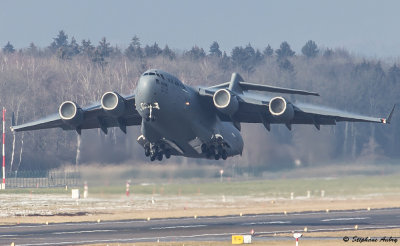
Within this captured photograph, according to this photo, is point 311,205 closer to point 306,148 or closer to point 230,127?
point 306,148

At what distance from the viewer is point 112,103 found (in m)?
41.9

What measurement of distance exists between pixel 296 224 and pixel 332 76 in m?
44.9

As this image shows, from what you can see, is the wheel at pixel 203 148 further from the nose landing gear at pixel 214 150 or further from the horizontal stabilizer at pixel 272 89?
the horizontal stabilizer at pixel 272 89

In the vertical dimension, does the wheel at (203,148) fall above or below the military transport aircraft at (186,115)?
below

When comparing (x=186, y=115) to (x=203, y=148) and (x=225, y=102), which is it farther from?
(x=203, y=148)

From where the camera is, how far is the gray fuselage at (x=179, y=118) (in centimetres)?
3959

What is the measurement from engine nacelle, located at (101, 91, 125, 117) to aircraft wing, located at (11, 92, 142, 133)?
0.41 ft

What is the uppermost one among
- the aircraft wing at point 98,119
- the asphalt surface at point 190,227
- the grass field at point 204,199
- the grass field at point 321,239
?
the aircraft wing at point 98,119

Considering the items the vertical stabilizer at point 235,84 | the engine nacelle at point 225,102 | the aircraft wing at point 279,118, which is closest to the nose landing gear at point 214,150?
the aircraft wing at point 279,118

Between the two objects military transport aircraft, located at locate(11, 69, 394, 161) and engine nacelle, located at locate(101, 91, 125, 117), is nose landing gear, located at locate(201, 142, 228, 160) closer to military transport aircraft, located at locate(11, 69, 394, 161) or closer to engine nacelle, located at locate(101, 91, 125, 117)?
military transport aircraft, located at locate(11, 69, 394, 161)

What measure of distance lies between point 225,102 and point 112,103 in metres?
5.45

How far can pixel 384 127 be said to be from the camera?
69.8m

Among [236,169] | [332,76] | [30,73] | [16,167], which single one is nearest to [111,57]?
[30,73]

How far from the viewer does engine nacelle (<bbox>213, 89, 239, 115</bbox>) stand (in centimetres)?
4216
